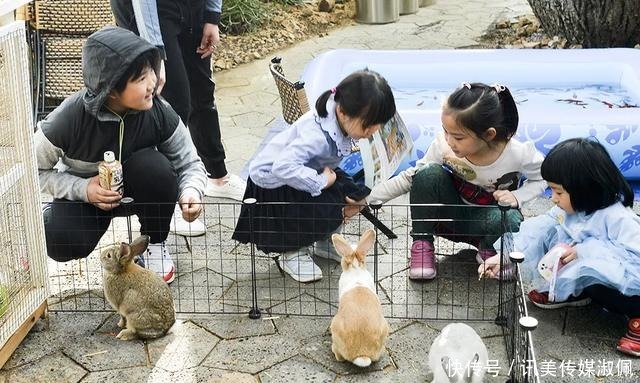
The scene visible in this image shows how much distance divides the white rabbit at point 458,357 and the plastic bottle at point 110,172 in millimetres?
1349

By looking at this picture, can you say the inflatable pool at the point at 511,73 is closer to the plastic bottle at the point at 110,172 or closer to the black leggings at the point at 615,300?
→ the plastic bottle at the point at 110,172

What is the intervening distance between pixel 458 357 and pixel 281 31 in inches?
221

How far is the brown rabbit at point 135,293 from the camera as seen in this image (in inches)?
121

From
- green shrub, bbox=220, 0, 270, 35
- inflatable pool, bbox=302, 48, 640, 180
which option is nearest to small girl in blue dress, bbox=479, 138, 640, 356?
inflatable pool, bbox=302, 48, 640, 180

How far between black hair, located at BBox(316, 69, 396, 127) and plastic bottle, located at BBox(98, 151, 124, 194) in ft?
2.90

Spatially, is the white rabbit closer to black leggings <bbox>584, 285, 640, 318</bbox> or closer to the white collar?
black leggings <bbox>584, 285, 640, 318</bbox>

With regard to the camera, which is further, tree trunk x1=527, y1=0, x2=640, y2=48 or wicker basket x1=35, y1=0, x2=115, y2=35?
tree trunk x1=527, y1=0, x2=640, y2=48

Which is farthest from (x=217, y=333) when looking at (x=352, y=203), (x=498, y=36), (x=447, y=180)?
(x=498, y=36)

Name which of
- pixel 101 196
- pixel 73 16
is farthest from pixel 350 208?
pixel 73 16

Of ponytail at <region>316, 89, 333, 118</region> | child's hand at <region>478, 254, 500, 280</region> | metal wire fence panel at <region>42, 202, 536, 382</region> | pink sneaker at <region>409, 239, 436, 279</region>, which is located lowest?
metal wire fence panel at <region>42, 202, 536, 382</region>

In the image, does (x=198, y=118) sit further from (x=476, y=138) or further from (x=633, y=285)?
(x=633, y=285)

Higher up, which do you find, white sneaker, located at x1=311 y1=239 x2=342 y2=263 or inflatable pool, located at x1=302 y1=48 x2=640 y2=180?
inflatable pool, located at x1=302 y1=48 x2=640 y2=180

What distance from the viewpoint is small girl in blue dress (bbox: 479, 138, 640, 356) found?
298cm

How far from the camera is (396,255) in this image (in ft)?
12.3
